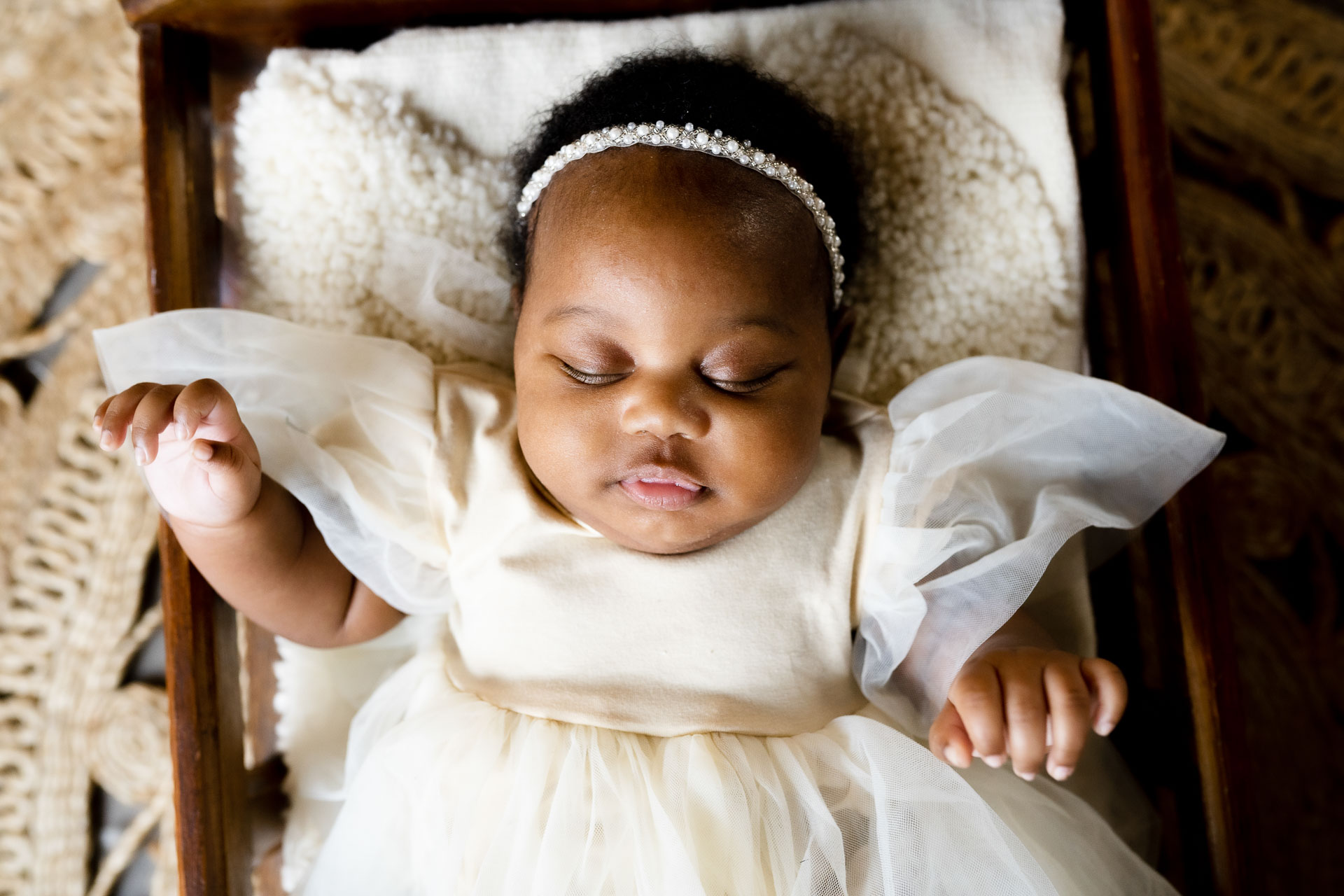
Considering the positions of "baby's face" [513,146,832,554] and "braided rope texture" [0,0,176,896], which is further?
"braided rope texture" [0,0,176,896]

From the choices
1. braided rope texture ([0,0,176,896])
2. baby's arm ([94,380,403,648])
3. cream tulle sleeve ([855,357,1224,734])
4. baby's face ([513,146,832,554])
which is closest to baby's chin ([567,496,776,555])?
baby's face ([513,146,832,554])

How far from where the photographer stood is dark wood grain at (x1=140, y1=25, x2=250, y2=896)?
0.80m

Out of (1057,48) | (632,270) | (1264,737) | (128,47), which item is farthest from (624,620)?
(128,47)

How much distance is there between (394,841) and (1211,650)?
71cm

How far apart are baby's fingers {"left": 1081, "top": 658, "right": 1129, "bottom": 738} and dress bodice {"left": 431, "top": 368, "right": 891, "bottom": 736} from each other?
8.6 inches

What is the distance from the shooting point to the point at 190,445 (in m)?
0.72

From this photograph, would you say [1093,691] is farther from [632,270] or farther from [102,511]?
[102,511]

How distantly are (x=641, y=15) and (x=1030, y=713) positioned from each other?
0.75 meters

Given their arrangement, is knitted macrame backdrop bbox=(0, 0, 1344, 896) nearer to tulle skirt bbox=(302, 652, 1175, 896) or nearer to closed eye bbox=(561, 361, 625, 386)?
tulle skirt bbox=(302, 652, 1175, 896)

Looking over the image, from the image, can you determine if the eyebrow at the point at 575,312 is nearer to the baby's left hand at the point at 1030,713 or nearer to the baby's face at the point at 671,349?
the baby's face at the point at 671,349

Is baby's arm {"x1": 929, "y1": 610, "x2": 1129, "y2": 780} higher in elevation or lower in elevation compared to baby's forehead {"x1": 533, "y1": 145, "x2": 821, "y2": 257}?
lower

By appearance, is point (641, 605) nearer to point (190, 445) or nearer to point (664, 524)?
point (664, 524)

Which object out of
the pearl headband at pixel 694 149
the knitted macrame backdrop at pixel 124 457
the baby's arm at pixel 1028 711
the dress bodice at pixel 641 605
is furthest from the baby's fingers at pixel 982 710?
the knitted macrame backdrop at pixel 124 457

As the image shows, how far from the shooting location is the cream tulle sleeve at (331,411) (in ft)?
2.71
